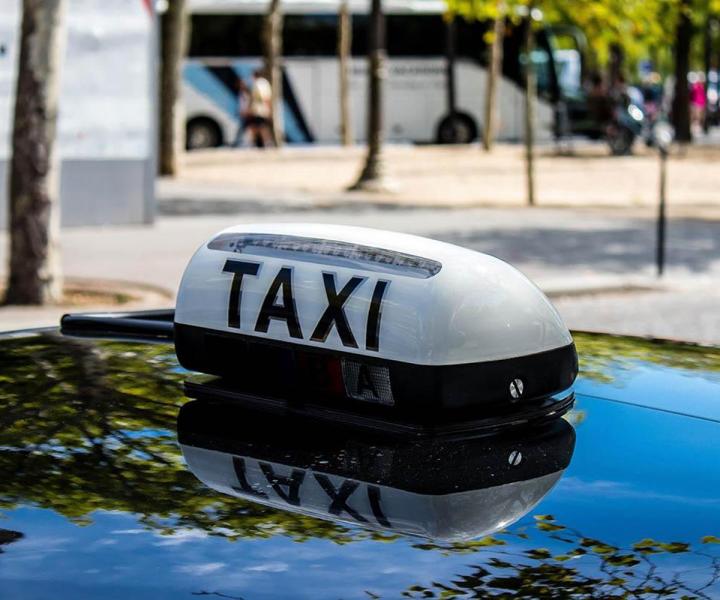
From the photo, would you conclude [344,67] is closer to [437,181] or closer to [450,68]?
[450,68]

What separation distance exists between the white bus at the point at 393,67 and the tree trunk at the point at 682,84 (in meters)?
3.62

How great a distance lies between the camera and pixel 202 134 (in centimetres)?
4044

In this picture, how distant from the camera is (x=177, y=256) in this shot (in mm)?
14992

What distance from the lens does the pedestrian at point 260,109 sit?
110 ft

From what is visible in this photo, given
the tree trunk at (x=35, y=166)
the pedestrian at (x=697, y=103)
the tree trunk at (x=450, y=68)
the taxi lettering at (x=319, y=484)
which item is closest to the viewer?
the taxi lettering at (x=319, y=484)

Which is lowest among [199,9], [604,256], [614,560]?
[604,256]

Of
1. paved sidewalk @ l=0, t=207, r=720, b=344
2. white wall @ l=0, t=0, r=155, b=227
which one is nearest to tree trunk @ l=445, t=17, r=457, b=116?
paved sidewalk @ l=0, t=207, r=720, b=344

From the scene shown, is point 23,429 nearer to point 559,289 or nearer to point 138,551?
point 138,551

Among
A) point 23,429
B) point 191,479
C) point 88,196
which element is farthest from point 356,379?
point 88,196

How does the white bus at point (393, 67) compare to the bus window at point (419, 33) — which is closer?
the white bus at point (393, 67)

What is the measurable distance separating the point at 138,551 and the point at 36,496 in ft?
0.72

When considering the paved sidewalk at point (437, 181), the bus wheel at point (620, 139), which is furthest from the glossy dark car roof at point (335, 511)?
the bus wheel at point (620, 139)

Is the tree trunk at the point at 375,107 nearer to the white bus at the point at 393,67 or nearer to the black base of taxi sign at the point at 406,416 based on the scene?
the white bus at the point at 393,67

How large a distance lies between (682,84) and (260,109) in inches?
430
